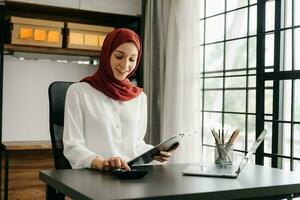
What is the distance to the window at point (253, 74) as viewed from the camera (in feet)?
9.39

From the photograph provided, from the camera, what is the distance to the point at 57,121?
6.81 ft

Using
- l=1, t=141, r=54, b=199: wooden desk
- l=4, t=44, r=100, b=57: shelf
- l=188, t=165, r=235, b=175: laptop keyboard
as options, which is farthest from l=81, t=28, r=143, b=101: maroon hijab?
l=4, t=44, r=100, b=57: shelf

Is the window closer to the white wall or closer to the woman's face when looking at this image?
the woman's face

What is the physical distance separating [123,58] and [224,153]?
25.7 inches

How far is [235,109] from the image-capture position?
3.36 m

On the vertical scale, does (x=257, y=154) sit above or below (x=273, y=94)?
below

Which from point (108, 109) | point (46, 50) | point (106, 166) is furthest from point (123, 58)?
point (46, 50)

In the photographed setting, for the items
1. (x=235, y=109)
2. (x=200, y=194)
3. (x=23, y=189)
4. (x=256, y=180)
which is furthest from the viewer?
(x=23, y=189)

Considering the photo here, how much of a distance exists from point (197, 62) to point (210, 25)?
0.42 metres

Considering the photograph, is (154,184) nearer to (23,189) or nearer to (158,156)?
(158,156)

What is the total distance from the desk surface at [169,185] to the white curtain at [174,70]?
1.78 meters

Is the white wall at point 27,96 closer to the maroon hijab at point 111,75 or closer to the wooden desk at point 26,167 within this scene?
the wooden desk at point 26,167

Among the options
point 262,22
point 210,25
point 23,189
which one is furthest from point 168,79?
point 23,189

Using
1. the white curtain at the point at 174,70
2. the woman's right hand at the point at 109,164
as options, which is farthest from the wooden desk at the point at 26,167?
the woman's right hand at the point at 109,164
